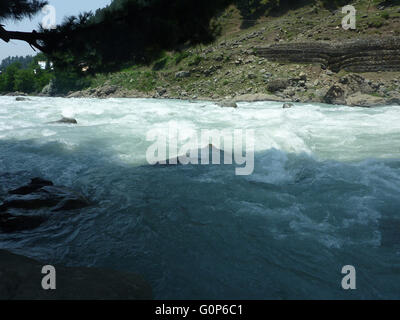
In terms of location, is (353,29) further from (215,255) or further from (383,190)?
(215,255)

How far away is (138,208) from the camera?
4.30m

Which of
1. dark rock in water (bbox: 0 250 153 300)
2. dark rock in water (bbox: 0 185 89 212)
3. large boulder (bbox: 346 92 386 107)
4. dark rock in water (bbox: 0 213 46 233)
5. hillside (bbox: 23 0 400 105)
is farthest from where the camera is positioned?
hillside (bbox: 23 0 400 105)

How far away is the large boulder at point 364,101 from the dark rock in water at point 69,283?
769 inches

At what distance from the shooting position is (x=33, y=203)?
13.1 feet

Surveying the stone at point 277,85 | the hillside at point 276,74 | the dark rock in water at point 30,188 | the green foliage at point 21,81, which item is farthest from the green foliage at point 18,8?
the green foliage at point 21,81

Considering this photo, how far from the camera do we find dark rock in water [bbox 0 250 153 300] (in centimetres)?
208

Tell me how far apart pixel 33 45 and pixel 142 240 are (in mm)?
3981

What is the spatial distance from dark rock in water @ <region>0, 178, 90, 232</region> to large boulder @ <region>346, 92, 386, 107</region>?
1900cm

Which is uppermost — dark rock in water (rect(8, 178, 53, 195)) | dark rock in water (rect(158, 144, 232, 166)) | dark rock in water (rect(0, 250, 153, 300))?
dark rock in water (rect(158, 144, 232, 166))

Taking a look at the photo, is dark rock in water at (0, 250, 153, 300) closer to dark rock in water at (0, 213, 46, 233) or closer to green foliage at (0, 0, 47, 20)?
dark rock in water at (0, 213, 46, 233)

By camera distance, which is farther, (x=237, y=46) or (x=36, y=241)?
(x=237, y=46)

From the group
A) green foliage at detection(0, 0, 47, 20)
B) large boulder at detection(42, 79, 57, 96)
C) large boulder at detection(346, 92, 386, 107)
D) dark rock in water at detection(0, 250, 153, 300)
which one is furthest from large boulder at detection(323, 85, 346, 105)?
large boulder at detection(42, 79, 57, 96)

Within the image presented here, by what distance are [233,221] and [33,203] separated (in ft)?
9.72
